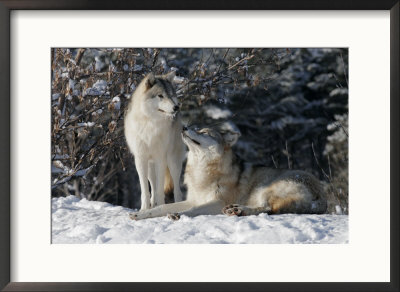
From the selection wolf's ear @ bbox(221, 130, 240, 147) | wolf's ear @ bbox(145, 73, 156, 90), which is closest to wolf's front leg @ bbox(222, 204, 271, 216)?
wolf's ear @ bbox(221, 130, 240, 147)

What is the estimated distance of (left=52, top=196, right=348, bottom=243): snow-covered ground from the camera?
19.9 feet

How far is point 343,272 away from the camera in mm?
5973

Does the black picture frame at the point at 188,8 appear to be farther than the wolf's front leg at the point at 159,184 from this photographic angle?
No

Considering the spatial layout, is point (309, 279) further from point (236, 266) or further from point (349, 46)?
point (349, 46)

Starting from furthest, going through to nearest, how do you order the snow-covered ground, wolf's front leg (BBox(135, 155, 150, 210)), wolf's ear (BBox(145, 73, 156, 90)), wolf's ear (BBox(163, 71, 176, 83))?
1. wolf's ear (BBox(163, 71, 176, 83))
2. wolf's front leg (BBox(135, 155, 150, 210))
3. wolf's ear (BBox(145, 73, 156, 90))
4. the snow-covered ground

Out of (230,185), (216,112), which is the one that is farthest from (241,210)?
(216,112)

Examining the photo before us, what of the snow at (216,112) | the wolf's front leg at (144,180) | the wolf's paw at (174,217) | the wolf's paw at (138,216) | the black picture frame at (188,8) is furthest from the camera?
the snow at (216,112)

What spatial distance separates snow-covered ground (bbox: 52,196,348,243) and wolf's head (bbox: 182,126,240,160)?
3.41 ft

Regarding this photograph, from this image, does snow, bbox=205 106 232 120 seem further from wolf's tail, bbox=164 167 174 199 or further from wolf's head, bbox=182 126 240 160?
wolf's head, bbox=182 126 240 160

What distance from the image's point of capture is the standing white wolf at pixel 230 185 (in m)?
7.24

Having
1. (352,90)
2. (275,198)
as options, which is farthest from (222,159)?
(352,90)

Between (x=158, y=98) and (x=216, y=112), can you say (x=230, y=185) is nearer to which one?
(x=158, y=98)

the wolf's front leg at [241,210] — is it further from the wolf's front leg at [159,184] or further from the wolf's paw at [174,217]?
the wolf's front leg at [159,184]

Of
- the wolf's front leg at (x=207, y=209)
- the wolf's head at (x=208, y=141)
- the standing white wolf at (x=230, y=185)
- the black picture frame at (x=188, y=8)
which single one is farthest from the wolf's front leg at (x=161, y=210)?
the black picture frame at (x=188, y=8)
